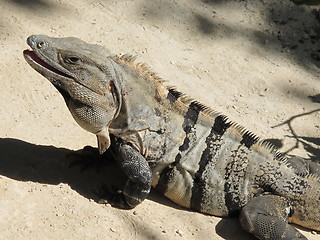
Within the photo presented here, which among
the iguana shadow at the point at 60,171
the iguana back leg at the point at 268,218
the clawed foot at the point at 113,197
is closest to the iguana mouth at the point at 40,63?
the iguana shadow at the point at 60,171

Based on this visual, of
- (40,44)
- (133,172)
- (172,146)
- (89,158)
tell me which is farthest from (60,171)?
(40,44)

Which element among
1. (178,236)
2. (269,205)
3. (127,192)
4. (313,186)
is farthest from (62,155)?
(313,186)

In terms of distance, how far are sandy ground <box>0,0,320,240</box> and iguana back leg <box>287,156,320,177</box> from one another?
622 mm

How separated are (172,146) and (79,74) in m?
1.12

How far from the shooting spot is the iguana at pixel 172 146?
5.14m

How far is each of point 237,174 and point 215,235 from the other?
2.02ft

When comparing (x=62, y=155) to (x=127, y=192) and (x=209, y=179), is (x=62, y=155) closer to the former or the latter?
(x=127, y=192)

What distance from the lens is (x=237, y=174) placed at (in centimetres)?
570

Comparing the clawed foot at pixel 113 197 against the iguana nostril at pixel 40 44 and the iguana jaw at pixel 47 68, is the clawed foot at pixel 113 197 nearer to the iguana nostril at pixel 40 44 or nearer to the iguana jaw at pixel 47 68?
the iguana jaw at pixel 47 68

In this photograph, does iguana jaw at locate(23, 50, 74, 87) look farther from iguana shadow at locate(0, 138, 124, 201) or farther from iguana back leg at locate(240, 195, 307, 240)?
iguana back leg at locate(240, 195, 307, 240)

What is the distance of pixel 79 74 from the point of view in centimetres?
512

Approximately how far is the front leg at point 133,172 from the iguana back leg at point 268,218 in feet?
3.21

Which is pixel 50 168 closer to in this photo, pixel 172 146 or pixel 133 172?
pixel 133 172

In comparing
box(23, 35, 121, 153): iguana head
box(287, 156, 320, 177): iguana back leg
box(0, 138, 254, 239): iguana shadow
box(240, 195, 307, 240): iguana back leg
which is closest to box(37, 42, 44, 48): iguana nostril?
box(23, 35, 121, 153): iguana head
